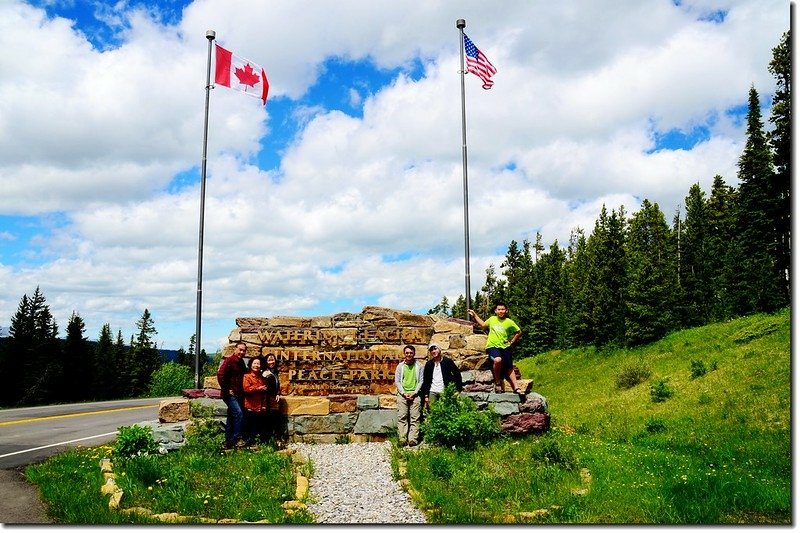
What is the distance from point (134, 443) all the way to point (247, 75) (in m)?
9.98

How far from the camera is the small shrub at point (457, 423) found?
414 inches

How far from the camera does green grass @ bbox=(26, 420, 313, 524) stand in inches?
276

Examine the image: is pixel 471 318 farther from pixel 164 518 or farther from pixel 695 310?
pixel 695 310

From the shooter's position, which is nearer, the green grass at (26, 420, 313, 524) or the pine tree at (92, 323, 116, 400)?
the green grass at (26, 420, 313, 524)

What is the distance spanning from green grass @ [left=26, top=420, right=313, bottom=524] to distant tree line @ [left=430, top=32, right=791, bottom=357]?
17.9 metres

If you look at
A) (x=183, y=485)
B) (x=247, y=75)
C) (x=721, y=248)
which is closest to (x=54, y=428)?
(x=183, y=485)

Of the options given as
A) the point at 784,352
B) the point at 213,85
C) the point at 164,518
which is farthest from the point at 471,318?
the point at 784,352

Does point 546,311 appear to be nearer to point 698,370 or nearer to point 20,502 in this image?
point 698,370

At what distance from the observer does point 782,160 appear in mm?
27141

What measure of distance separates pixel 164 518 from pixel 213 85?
11378mm

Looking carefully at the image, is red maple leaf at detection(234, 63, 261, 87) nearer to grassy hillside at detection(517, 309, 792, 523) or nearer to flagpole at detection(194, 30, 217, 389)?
flagpole at detection(194, 30, 217, 389)

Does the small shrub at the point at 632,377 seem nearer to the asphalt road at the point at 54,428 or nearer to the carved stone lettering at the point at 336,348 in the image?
the carved stone lettering at the point at 336,348

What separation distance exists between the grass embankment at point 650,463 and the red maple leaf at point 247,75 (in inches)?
427

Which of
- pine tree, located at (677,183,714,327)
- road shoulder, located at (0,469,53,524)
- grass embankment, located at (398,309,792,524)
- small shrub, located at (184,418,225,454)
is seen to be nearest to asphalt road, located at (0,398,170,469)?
road shoulder, located at (0,469,53,524)
